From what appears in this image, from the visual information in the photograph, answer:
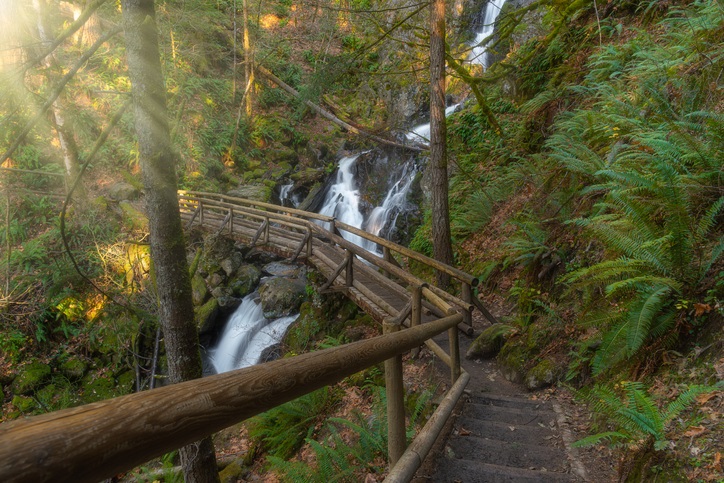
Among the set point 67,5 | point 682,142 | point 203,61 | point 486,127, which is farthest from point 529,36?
point 67,5

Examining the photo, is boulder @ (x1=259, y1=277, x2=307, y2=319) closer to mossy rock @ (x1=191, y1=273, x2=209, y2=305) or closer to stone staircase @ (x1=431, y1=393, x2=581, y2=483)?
mossy rock @ (x1=191, y1=273, x2=209, y2=305)

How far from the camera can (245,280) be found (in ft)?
42.9

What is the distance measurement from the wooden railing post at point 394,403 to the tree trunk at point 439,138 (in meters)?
4.94

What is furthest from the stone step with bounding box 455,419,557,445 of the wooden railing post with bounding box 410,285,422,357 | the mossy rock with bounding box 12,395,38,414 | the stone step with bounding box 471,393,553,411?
the mossy rock with bounding box 12,395,38,414

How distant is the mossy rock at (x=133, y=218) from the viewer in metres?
13.0

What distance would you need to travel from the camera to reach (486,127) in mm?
11594

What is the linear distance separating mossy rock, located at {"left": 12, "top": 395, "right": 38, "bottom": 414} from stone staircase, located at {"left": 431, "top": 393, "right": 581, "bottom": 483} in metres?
11.1

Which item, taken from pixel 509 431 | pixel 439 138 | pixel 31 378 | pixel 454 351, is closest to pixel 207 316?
pixel 31 378

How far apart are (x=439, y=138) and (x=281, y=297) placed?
6.85 metres

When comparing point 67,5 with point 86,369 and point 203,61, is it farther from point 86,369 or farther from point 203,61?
point 86,369

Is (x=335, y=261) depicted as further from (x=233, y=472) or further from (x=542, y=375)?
(x=542, y=375)

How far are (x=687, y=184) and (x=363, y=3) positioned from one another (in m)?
22.9

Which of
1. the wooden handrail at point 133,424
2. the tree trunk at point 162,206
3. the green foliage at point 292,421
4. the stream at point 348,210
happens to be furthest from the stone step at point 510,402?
the stream at point 348,210

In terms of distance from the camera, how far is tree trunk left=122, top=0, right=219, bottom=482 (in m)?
3.79
